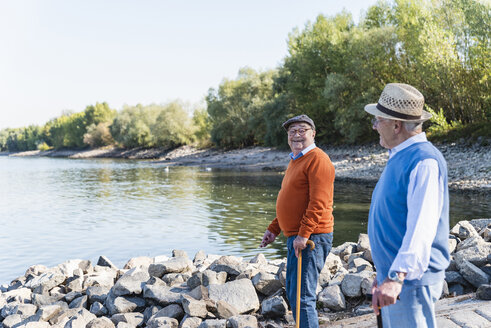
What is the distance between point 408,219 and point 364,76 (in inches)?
1643

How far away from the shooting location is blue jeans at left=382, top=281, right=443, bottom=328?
267 cm

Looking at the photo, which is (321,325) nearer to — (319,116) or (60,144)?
(319,116)

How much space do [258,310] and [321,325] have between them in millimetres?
1109

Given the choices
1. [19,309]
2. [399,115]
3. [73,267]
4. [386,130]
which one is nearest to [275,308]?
[386,130]

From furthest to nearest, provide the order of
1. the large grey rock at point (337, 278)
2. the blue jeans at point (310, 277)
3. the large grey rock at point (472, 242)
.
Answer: the large grey rock at point (472, 242) → the large grey rock at point (337, 278) → the blue jeans at point (310, 277)

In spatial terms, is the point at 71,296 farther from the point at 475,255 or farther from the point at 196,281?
the point at 475,255

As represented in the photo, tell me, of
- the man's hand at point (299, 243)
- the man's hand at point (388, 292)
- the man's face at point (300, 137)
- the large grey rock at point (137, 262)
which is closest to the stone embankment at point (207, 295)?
the large grey rock at point (137, 262)

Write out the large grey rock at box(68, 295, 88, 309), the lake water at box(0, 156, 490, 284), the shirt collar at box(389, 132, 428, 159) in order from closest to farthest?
1. the shirt collar at box(389, 132, 428, 159)
2. the large grey rock at box(68, 295, 88, 309)
3. the lake water at box(0, 156, 490, 284)

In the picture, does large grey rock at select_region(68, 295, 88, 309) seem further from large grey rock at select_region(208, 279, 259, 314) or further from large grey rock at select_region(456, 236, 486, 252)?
large grey rock at select_region(456, 236, 486, 252)

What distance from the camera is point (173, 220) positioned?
18.6 metres

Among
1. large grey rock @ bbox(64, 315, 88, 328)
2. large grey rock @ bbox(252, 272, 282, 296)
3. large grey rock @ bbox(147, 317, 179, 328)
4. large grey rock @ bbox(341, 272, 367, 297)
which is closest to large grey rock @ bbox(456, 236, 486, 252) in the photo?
large grey rock @ bbox(341, 272, 367, 297)

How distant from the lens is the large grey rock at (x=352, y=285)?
623 centimetres

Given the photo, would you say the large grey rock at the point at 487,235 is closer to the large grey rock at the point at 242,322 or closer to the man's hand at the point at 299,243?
the large grey rock at the point at 242,322

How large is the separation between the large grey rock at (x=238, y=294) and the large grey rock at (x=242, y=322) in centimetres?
44
